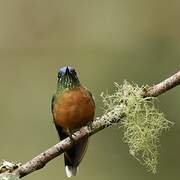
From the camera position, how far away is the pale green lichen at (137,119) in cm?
380

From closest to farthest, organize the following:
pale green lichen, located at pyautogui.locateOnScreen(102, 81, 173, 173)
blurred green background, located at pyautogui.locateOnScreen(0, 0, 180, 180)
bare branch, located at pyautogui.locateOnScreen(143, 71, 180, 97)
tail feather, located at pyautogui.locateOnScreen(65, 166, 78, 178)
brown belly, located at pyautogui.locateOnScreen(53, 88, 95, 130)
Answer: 1. bare branch, located at pyautogui.locateOnScreen(143, 71, 180, 97)
2. pale green lichen, located at pyautogui.locateOnScreen(102, 81, 173, 173)
3. brown belly, located at pyautogui.locateOnScreen(53, 88, 95, 130)
4. tail feather, located at pyautogui.locateOnScreen(65, 166, 78, 178)
5. blurred green background, located at pyautogui.locateOnScreen(0, 0, 180, 180)

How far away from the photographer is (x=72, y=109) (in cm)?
446

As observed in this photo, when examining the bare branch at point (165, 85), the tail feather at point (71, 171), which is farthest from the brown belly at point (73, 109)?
the bare branch at point (165, 85)

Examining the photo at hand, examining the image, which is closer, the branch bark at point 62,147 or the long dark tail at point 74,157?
the branch bark at point 62,147

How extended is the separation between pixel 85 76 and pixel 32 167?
185 inches

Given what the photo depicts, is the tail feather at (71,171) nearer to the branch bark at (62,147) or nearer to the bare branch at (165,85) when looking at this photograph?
the branch bark at (62,147)

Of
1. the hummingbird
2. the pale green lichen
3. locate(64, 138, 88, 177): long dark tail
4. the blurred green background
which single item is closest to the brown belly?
the hummingbird

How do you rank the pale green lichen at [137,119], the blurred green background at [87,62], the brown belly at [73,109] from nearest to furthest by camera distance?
the pale green lichen at [137,119], the brown belly at [73,109], the blurred green background at [87,62]

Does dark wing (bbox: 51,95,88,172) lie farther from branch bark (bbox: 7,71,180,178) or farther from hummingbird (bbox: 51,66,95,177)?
branch bark (bbox: 7,71,180,178)

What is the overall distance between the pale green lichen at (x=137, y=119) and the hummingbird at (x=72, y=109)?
1.37 feet

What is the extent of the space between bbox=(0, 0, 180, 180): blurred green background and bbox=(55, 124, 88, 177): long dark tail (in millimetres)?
2058

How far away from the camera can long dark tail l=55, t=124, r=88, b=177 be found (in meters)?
4.48

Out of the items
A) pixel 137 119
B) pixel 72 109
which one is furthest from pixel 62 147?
pixel 72 109

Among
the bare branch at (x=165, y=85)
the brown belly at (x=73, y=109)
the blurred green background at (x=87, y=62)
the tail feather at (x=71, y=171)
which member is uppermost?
the blurred green background at (x=87, y=62)
